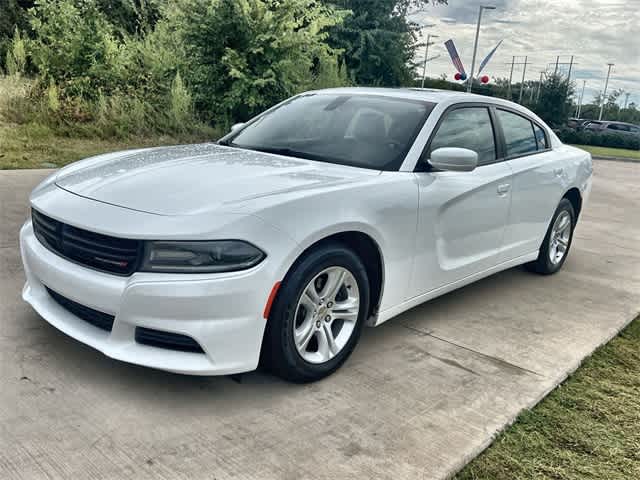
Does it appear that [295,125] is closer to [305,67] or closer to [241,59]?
[241,59]

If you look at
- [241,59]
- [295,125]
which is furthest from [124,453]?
[241,59]

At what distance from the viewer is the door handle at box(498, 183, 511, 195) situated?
14.3ft

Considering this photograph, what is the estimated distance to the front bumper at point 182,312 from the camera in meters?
2.63

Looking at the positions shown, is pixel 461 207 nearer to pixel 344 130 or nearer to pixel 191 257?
pixel 344 130

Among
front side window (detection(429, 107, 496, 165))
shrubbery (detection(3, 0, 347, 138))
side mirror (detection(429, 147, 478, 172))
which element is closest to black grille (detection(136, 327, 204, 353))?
side mirror (detection(429, 147, 478, 172))

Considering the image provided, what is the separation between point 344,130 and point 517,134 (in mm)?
1699

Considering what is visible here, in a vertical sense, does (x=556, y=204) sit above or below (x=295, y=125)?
below

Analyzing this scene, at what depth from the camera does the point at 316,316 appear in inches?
124

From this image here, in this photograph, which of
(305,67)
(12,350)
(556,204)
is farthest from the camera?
(305,67)

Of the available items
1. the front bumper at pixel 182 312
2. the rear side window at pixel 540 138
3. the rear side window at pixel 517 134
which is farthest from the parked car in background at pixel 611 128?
the front bumper at pixel 182 312

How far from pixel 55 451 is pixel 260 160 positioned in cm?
198

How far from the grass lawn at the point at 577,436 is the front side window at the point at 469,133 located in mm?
1655

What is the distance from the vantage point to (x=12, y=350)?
10.5 ft

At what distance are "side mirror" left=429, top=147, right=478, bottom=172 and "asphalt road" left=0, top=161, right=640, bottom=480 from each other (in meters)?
1.13
